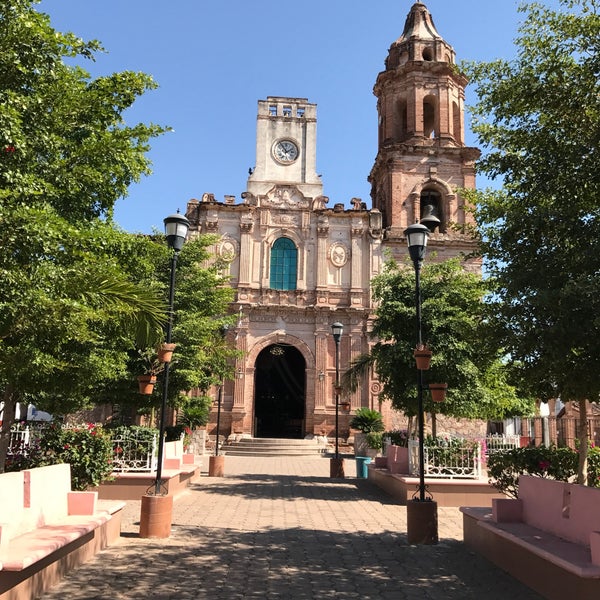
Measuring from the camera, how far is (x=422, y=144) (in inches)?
1267

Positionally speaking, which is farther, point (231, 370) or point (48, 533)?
point (231, 370)

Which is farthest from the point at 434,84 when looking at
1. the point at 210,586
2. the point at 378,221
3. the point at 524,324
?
the point at 210,586

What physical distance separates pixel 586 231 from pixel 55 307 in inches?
236

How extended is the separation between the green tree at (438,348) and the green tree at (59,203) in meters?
7.87

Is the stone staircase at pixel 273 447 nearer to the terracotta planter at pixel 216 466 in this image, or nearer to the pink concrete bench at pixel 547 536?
the terracotta planter at pixel 216 466

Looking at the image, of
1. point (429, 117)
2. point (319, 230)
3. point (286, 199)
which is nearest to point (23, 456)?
point (319, 230)

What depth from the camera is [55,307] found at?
6648 millimetres

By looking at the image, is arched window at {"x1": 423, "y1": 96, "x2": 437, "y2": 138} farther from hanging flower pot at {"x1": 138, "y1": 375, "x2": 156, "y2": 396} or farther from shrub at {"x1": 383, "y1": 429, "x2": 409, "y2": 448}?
hanging flower pot at {"x1": 138, "y1": 375, "x2": 156, "y2": 396}

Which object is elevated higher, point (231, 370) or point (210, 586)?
point (231, 370)

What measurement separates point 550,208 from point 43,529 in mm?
6803

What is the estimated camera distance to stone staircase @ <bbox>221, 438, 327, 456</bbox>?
26422 millimetres

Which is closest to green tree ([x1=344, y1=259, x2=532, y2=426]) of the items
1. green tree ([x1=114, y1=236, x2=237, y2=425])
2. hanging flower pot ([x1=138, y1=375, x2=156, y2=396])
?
green tree ([x1=114, y1=236, x2=237, y2=425])

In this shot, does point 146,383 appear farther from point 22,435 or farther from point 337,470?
point 337,470

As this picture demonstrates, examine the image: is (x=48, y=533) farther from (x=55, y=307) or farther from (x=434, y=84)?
(x=434, y=84)
